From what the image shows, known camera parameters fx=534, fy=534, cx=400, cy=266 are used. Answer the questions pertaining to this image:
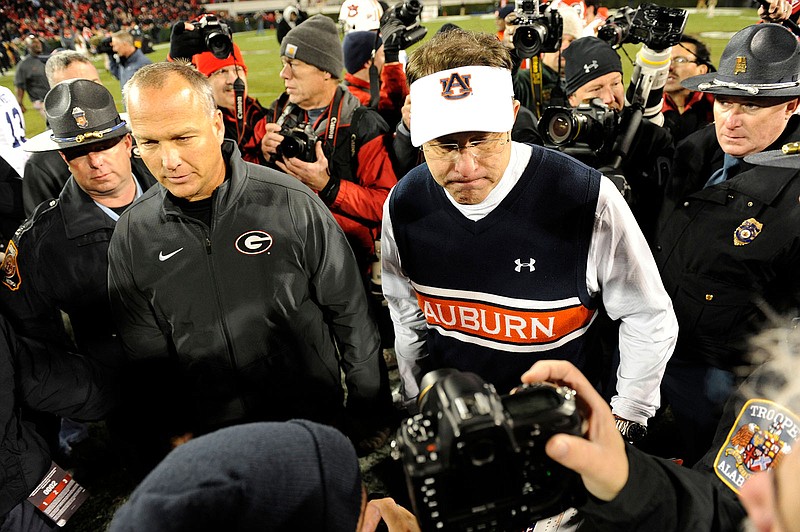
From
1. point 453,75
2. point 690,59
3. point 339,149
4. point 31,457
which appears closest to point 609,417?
point 453,75

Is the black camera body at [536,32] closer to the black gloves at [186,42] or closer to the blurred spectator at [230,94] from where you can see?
the blurred spectator at [230,94]

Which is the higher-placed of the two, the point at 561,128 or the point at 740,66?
the point at 740,66

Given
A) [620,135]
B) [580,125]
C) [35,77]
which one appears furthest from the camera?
[35,77]

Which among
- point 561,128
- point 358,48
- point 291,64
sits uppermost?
point 291,64

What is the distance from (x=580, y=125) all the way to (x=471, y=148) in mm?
942

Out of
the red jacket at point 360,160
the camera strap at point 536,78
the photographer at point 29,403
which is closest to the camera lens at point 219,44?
the red jacket at point 360,160

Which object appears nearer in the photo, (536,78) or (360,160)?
(360,160)

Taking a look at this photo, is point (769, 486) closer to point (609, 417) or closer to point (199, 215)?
point (609, 417)

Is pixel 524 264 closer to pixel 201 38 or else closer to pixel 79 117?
pixel 79 117

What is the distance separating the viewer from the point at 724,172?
2.39 m

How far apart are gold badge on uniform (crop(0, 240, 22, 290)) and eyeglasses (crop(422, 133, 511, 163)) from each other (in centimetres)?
184

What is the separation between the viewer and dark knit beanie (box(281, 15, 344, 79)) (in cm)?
312

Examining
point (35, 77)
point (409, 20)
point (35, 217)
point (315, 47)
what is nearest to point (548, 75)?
point (409, 20)

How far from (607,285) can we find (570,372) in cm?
78
